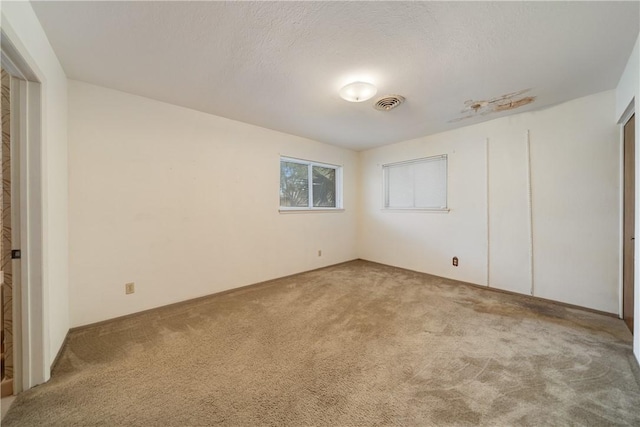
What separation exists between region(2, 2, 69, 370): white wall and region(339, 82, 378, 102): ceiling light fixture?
209 centimetres

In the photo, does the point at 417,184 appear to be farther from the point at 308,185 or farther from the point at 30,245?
the point at 30,245

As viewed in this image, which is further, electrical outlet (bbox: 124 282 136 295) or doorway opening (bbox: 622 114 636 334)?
electrical outlet (bbox: 124 282 136 295)

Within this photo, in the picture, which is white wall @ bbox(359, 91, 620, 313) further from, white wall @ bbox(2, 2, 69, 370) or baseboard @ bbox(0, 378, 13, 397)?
baseboard @ bbox(0, 378, 13, 397)

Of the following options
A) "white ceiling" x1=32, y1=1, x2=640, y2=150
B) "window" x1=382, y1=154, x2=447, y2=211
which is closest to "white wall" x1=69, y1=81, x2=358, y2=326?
"white ceiling" x1=32, y1=1, x2=640, y2=150

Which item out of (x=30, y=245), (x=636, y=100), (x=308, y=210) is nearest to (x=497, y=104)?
(x=636, y=100)

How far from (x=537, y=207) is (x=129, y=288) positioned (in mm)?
4776

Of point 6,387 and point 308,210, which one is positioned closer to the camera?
point 6,387

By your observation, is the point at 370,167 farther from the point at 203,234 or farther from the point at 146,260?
the point at 146,260

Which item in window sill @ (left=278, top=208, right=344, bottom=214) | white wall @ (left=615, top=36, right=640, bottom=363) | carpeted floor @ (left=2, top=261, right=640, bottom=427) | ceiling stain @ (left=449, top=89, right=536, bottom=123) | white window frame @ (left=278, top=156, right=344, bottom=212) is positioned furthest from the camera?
white window frame @ (left=278, top=156, right=344, bottom=212)

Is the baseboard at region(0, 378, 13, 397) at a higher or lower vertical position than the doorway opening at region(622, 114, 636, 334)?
lower

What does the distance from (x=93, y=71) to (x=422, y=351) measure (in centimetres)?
366

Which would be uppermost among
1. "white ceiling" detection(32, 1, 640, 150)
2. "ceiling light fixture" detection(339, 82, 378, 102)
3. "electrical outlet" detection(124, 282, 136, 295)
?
"white ceiling" detection(32, 1, 640, 150)

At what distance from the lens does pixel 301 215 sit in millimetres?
4039

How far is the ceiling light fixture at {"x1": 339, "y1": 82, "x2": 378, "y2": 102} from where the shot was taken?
2.16 metres
